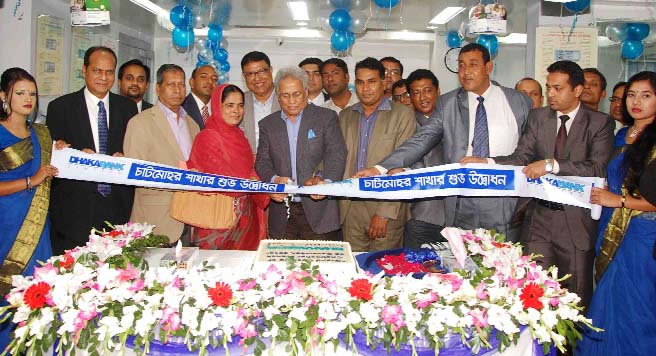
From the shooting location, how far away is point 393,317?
2.04 metres

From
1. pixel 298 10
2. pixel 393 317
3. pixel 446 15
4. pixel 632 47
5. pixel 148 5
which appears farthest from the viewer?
pixel 446 15

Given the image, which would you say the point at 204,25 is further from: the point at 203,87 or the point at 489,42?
the point at 489,42

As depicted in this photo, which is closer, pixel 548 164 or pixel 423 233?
pixel 548 164

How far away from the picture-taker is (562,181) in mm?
3254

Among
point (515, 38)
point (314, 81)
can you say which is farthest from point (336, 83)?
point (515, 38)

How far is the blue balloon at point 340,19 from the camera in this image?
7.21m

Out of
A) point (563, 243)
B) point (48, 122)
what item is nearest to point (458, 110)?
point (563, 243)

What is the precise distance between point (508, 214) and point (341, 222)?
1.10 meters

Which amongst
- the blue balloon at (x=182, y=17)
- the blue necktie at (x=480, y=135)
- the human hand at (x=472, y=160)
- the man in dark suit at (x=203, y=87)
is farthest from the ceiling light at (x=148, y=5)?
the human hand at (x=472, y=160)

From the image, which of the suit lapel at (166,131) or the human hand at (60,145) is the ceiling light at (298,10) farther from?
the human hand at (60,145)

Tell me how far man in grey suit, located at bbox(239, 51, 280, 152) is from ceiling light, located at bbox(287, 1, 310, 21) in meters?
5.98

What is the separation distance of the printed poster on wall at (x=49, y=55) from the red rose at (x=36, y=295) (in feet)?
14.8

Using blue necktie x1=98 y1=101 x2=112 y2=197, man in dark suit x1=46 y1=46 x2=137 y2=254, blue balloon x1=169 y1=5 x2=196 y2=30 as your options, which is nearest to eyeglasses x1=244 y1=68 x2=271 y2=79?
man in dark suit x1=46 y1=46 x2=137 y2=254

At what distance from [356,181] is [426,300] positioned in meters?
1.44
